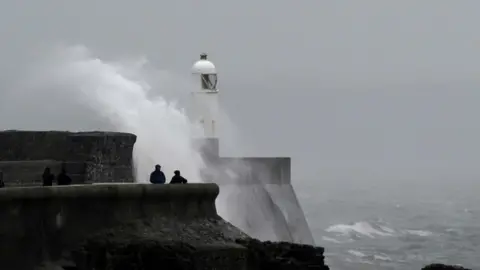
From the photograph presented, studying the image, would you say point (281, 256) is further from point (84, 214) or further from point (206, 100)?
point (206, 100)

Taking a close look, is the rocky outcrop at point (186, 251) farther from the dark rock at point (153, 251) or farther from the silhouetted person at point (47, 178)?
the silhouetted person at point (47, 178)

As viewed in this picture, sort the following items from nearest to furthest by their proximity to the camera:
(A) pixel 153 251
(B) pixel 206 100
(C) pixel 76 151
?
(A) pixel 153 251 < (C) pixel 76 151 < (B) pixel 206 100

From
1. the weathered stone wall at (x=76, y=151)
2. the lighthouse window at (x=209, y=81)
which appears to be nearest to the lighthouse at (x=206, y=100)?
the lighthouse window at (x=209, y=81)

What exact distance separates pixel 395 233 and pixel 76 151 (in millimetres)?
35023

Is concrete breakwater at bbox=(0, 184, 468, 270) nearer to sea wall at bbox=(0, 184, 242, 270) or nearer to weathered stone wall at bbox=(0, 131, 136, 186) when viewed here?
sea wall at bbox=(0, 184, 242, 270)

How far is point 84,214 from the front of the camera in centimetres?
1127

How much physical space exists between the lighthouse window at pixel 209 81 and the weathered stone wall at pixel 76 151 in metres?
14.0

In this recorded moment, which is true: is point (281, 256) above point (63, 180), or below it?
below

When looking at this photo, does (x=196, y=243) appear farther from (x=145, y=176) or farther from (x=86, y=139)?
(x=145, y=176)

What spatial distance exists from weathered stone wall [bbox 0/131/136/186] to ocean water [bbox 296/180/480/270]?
16.9 meters

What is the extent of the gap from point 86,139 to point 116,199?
6.26ft

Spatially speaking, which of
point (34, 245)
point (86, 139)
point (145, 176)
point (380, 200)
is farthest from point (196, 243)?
point (380, 200)

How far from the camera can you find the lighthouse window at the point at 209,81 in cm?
2755

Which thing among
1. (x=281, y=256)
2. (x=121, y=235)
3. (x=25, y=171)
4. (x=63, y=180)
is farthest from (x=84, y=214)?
(x=281, y=256)
